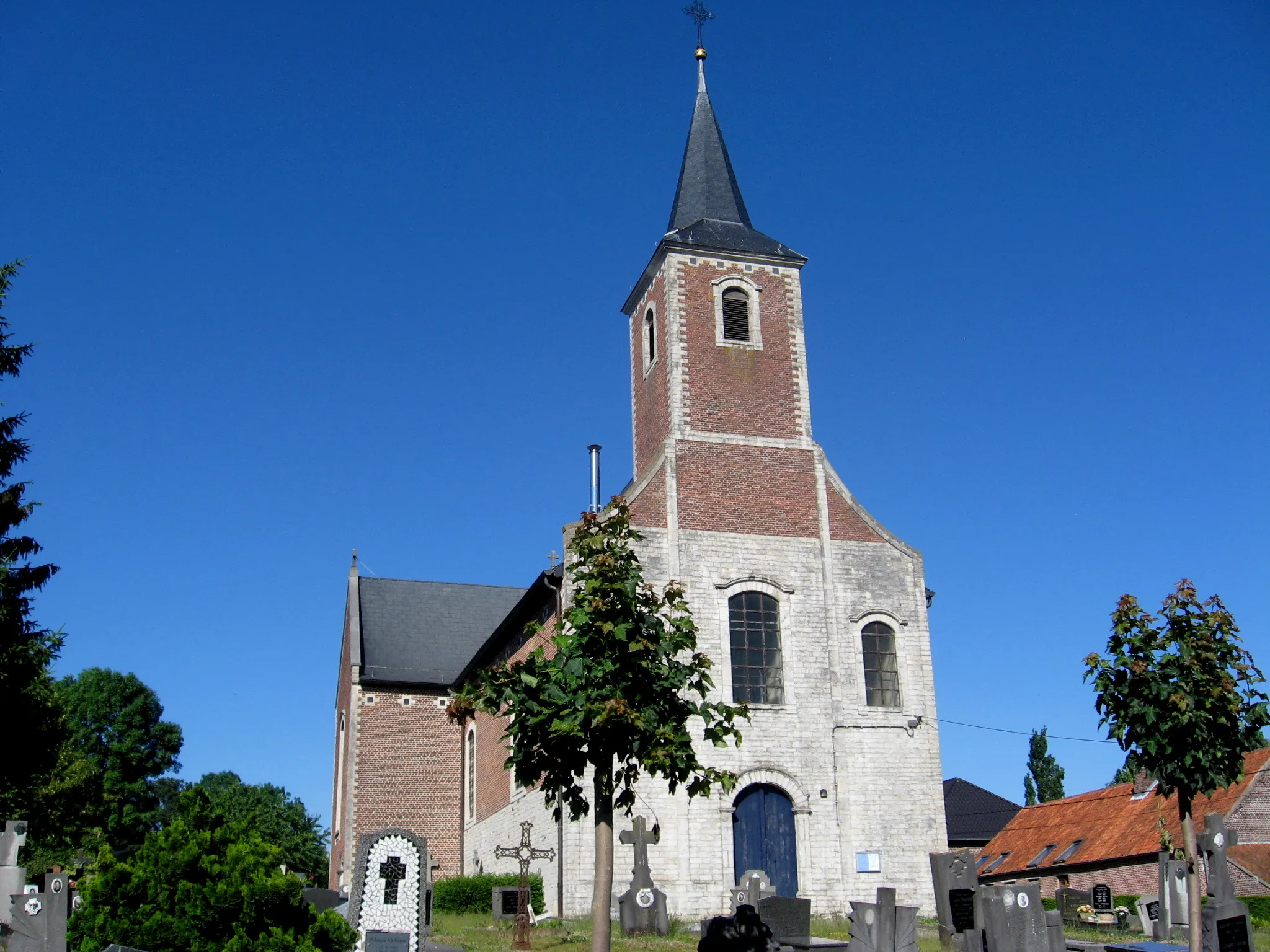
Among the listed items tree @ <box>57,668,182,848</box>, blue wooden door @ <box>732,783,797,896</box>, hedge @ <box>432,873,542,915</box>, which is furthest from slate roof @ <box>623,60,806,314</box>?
tree @ <box>57,668,182,848</box>

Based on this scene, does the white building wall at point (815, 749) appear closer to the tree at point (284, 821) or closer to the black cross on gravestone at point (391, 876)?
the black cross on gravestone at point (391, 876)

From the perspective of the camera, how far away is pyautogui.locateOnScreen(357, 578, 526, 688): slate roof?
35500 mm

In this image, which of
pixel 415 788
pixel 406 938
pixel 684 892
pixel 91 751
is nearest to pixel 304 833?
pixel 91 751

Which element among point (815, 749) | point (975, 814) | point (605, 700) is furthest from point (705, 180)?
point (975, 814)

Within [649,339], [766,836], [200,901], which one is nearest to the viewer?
[200,901]

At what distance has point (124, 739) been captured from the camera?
5019cm

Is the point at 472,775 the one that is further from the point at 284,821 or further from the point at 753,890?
the point at 284,821

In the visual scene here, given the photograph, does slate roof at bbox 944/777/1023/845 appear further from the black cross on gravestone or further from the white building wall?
the black cross on gravestone

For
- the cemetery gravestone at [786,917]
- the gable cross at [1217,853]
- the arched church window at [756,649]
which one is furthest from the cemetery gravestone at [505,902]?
the gable cross at [1217,853]

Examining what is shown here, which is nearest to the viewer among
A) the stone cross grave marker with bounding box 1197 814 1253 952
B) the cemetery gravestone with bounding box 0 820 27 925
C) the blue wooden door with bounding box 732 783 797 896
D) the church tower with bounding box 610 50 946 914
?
the stone cross grave marker with bounding box 1197 814 1253 952

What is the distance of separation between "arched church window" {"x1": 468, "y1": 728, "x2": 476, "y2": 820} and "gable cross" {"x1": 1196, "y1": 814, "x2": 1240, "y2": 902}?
22.0 m

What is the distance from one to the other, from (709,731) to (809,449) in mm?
13569

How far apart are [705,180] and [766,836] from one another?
15.5 m

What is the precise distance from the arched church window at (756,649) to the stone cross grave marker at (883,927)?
9.24 meters
